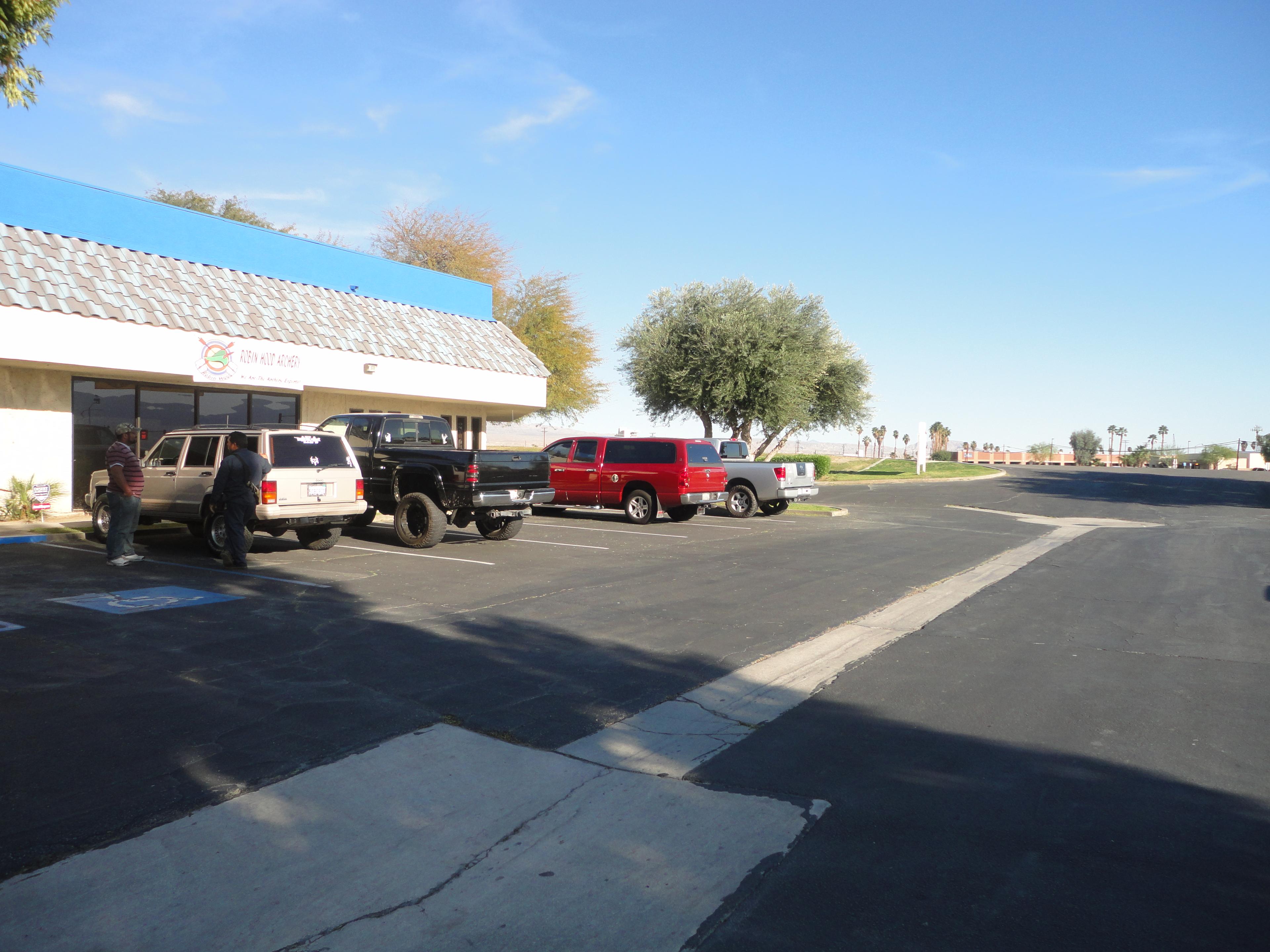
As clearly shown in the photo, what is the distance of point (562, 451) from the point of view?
70.4ft

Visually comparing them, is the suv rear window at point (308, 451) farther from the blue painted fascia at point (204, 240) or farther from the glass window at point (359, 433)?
the blue painted fascia at point (204, 240)

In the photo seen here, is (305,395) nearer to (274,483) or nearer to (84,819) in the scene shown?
(274,483)

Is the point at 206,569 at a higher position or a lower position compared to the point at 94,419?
lower

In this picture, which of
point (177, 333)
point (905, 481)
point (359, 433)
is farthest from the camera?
point (905, 481)

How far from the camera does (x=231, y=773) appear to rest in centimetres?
485

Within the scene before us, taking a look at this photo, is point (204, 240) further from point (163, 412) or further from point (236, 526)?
point (236, 526)

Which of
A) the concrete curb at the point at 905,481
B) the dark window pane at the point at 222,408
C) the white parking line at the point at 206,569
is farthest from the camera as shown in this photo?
the concrete curb at the point at 905,481

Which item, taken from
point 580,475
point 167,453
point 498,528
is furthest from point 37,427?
point 580,475

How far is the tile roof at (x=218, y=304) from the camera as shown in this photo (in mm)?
15750

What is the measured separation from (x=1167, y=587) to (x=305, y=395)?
18.2 metres

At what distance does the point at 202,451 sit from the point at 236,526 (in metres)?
2.41

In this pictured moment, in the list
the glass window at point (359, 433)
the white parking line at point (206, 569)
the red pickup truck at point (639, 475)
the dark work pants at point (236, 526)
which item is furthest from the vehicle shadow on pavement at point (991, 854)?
the red pickup truck at point (639, 475)

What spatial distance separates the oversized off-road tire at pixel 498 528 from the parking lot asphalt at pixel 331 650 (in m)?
0.44

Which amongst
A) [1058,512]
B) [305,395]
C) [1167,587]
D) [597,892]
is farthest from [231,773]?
[1058,512]
